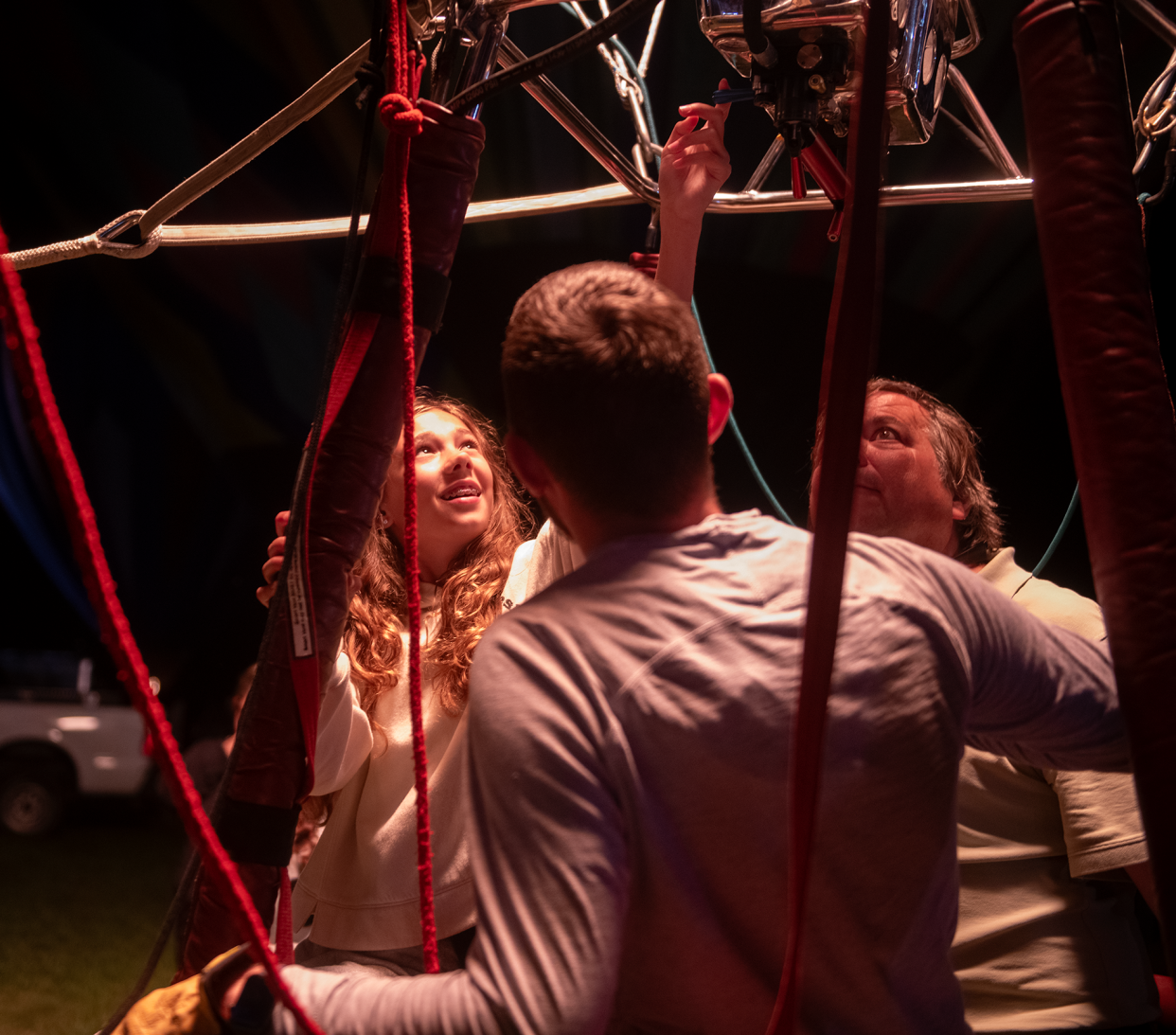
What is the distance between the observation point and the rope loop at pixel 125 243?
125 centimetres

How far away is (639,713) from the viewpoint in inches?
23.1

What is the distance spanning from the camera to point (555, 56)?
0.80m

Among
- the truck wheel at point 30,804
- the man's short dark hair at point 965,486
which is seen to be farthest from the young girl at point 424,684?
the truck wheel at point 30,804

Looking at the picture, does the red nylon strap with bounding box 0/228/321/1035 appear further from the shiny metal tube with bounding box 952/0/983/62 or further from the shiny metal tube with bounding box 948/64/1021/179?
the shiny metal tube with bounding box 948/64/1021/179

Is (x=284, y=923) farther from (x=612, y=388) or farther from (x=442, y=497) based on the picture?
(x=442, y=497)

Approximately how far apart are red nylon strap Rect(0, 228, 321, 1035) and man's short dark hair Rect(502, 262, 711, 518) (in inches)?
10.4

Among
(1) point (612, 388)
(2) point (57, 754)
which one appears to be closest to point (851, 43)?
(1) point (612, 388)

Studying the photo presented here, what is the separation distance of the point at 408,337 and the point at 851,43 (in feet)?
1.65

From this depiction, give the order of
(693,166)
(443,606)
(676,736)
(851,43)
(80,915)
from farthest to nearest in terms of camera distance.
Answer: (80,915), (443,606), (693,166), (851,43), (676,736)

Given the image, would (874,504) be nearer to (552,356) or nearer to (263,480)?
(552,356)

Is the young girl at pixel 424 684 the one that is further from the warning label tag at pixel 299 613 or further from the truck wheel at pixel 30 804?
the truck wheel at pixel 30 804

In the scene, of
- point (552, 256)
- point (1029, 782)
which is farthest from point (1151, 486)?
point (552, 256)

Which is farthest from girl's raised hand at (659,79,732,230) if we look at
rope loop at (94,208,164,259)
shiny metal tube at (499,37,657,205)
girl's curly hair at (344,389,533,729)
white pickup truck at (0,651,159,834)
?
white pickup truck at (0,651,159,834)

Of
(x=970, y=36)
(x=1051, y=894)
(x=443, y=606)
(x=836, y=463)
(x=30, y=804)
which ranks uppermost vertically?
(x=970, y=36)
